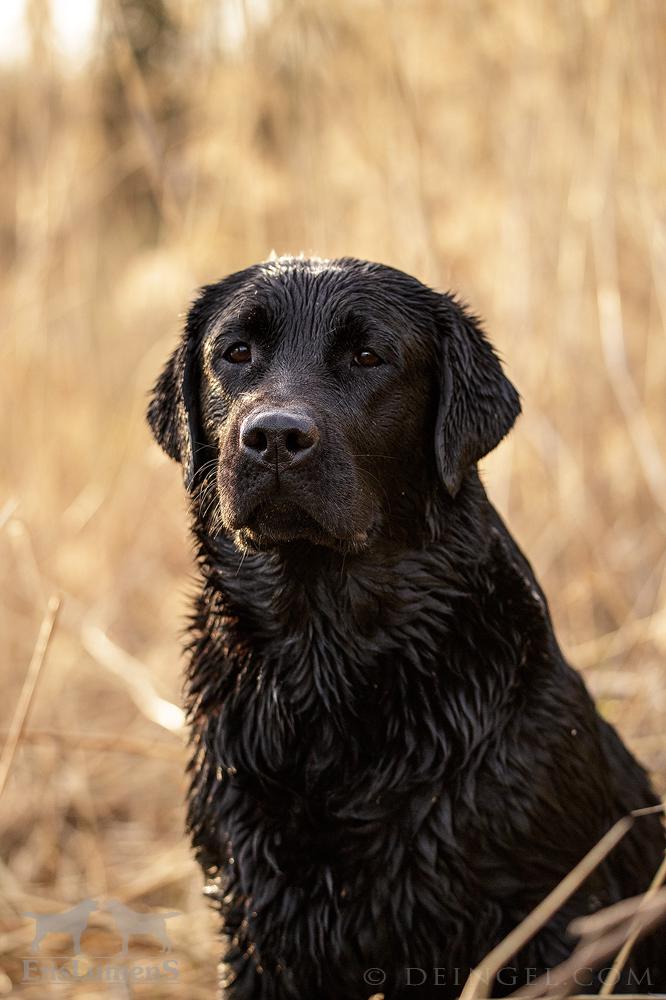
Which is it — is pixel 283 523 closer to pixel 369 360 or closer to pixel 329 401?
pixel 329 401

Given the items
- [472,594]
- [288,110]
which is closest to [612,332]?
[288,110]

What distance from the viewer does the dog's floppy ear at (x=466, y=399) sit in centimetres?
280

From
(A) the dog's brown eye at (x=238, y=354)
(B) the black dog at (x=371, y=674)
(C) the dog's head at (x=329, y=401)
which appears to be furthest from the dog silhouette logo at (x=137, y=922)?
(A) the dog's brown eye at (x=238, y=354)

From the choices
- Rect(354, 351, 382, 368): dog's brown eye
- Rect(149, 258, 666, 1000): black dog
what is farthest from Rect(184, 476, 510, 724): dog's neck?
Rect(354, 351, 382, 368): dog's brown eye

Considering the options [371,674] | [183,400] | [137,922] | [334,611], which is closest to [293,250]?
[183,400]

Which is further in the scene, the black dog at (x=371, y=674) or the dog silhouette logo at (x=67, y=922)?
the dog silhouette logo at (x=67, y=922)

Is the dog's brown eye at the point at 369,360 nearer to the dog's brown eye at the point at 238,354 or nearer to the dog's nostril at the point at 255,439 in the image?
the dog's brown eye at the point at 238,354

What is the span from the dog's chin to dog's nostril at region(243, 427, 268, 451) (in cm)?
14

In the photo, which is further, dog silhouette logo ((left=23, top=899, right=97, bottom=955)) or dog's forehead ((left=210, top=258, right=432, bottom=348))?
dog silhouette logo ((left=23, top=899, right=97, bottom=955))

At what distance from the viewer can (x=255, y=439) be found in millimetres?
2451

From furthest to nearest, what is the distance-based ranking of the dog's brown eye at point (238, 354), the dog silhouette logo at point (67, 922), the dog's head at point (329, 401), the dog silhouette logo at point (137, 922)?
the dog silhouette logo at point (137, 922), the dog silhouette logo at point (67, 922), the dog's brown eye at point (238, 354), the dog's head at point (329, 401)

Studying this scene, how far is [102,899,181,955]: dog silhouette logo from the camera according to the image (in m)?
3.66

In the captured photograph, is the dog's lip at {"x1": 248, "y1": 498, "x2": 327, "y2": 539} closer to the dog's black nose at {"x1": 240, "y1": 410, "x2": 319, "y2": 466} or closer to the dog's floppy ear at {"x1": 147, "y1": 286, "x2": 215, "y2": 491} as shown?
the dog's black nose at {"x1": 240, "y1": 410, "x2": 319, "y2": 466}

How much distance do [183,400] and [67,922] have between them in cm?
183
